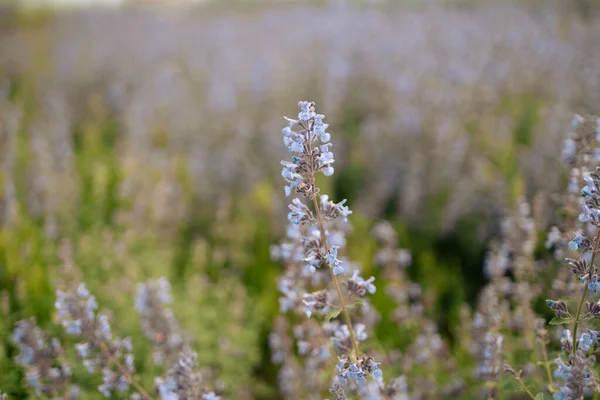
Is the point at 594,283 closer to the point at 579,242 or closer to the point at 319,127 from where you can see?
the point at 579,242

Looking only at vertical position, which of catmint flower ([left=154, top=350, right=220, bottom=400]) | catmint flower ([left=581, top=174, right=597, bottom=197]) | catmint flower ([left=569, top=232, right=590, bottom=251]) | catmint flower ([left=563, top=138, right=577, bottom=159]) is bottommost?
catmint flower ([left=154, top=350, right=220, bottom=400])

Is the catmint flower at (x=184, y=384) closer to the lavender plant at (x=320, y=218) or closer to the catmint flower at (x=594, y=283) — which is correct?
the lavender plant at (x=320, y=218)

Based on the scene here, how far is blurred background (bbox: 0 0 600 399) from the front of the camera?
2.85 meters

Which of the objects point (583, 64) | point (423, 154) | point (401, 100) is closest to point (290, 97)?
point (401, 100)

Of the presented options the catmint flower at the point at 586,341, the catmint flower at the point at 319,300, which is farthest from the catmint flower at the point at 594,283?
the catmint flower at the point at 319,300

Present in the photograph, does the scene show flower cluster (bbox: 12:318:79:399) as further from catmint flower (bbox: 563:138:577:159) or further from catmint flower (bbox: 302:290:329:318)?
catmint flower (bbox: 563:138:577:159)

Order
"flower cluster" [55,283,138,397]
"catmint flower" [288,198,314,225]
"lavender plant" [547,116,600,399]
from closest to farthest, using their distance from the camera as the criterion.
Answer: "lavender plant" [547,116,600,399]
"catmint flower" [288,198,314,225]
"flower cluster" [55,283,138,397]

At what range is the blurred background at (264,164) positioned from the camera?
285cm

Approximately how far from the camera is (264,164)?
14.4 ft

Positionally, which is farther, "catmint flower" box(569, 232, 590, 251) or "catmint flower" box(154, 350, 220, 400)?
"catmint flower" box(154, 350, 220, 400)

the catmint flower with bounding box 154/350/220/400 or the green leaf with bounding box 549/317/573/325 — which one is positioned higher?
the catmint flower with bounding box 154/350/220/400

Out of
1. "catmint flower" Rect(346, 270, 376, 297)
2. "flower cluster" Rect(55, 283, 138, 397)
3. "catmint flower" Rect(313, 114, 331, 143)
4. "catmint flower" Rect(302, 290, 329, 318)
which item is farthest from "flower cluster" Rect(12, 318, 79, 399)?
"catmint flower" Rect(313, 114, 331, 143)

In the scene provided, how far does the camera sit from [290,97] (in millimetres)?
4832

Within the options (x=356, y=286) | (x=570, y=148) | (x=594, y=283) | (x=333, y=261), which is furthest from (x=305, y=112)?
(x=570, y=148)
